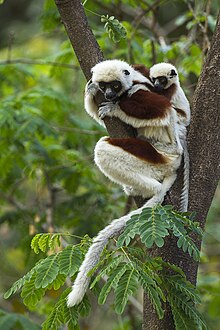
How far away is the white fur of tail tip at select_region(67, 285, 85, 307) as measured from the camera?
422 cm

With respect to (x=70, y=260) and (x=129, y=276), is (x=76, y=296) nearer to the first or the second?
(x=70, y=260)

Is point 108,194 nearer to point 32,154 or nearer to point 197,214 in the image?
point 32,154

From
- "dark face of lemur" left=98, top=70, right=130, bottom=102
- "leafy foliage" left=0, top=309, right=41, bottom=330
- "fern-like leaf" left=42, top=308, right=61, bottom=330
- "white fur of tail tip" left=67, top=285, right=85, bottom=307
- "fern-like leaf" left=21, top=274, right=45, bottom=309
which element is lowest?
"leafy foliage" left=0, top=309, right=41, bottom=330

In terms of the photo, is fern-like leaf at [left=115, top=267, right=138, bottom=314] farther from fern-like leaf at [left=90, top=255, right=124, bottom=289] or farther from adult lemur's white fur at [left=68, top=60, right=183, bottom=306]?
adult lemur's white fur at [left=68, top=60, right=183, bottom=306]

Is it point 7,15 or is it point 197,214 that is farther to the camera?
point 7,15

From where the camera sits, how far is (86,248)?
4.59 metres

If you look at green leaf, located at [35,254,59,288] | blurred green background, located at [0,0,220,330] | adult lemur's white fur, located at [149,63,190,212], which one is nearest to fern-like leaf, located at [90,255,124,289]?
green leaf, located at [35,254,59,288]

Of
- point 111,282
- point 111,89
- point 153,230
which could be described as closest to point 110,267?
point 111,282

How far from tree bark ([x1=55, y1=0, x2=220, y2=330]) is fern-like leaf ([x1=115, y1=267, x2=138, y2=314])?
1.01 m

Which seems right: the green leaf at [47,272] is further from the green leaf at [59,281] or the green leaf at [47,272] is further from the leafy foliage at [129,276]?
the green leaf at [59,281]

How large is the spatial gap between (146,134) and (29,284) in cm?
183

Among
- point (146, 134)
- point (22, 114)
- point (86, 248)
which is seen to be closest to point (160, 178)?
A: point (146, 134)

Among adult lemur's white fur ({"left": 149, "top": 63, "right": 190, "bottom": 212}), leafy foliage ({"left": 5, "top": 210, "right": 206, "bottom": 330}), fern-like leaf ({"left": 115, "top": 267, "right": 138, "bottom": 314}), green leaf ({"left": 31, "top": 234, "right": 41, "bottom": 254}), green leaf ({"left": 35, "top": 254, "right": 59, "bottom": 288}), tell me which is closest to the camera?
fern-like leaf ({"left": 115, "top": 267, "right": 138, "bottom": 314})

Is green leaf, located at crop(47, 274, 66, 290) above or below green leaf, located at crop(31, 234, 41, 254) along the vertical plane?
below
